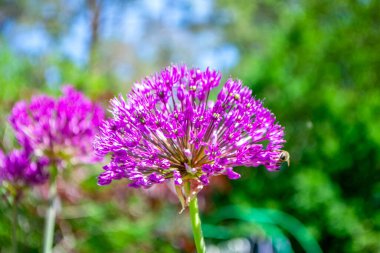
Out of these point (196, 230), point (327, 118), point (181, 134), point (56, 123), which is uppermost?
point (327, 118)

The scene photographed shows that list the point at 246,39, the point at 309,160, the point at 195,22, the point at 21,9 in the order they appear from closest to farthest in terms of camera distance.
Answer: the point at 309,160
the point at 21,9
the point at 246,39
the point at 195,22

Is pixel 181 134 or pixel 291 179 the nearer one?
pixel 181 134

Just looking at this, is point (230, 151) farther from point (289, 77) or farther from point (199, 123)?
point (289, 77)

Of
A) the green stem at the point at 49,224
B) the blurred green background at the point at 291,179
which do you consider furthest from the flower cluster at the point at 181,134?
the blurred green background at the point at 291,179

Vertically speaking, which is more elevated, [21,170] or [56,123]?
[56,123]

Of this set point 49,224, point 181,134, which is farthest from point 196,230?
point 49,224

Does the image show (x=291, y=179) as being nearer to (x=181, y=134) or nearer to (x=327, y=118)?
(x=327, y=118)

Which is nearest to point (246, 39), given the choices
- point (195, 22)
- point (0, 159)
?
point (195, 22)
